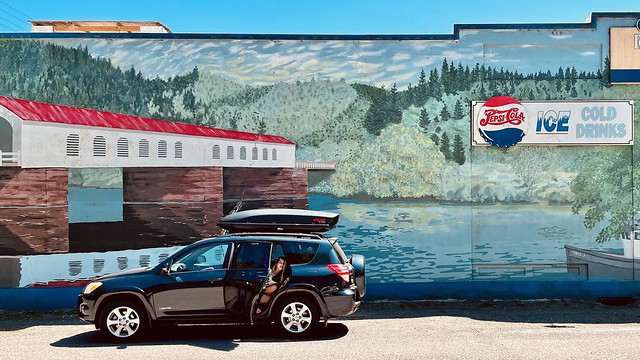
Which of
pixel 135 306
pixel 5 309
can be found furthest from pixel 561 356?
pixel 5 309

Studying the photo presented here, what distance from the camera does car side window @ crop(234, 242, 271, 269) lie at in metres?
9.93

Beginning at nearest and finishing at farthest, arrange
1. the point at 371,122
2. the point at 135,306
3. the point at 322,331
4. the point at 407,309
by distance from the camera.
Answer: the point at 135,306 → the point at 322,331 → the point at 407,309 → the point at 371,122

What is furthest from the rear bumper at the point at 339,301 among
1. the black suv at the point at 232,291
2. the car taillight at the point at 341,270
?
the car taillight at the point at 341,270

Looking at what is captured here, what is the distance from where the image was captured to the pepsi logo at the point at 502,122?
43.8 feet

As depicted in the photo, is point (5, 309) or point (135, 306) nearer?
point (135, 306)

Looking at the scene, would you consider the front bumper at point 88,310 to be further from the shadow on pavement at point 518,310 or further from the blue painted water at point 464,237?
the shadow on pavement at point 518,310

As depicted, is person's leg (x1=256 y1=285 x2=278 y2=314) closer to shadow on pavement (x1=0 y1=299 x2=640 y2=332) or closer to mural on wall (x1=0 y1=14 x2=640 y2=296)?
shadow on pavement (x1=0 y1=299 x2=640 y2=332)

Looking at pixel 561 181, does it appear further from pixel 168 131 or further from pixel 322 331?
pixel 168 131

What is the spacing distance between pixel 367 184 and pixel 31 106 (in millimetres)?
7136

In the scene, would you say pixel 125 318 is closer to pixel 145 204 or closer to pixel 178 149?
pixel 145 204

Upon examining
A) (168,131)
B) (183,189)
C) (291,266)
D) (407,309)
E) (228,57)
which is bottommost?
(407,309)

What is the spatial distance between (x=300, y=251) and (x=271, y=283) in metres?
0.70

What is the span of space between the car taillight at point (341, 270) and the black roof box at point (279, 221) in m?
1.09

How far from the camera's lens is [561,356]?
877 centimetres
